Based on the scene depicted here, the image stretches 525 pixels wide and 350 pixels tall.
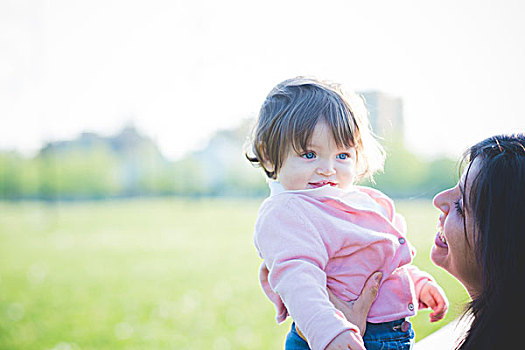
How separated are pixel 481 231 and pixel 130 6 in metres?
7.16

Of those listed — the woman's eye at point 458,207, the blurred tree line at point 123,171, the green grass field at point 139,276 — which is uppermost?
the woman's eye at point 458,207

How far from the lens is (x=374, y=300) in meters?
0.97

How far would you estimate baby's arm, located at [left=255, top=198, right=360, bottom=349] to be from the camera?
79cm

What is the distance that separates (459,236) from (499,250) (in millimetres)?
111

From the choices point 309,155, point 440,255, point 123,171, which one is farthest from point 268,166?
point 123,171

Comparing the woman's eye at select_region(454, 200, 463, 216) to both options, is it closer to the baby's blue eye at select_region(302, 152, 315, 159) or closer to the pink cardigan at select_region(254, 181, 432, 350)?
the pink cardigan at select_region(254, 181, 432, 350)

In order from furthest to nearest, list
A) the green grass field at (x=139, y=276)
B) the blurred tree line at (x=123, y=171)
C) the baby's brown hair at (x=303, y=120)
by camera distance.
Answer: the blurred tree line at (x=123, y=171) < the green grass field at (x=139, y=276) < the baby's brown hair at (x=303, y=120)

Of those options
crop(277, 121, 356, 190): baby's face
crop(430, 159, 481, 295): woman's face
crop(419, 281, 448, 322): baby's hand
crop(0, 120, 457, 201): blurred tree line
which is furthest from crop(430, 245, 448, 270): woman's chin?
crop(0, 120, 457, 201): blurred tree line

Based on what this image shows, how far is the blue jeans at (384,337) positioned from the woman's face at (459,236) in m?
0.15

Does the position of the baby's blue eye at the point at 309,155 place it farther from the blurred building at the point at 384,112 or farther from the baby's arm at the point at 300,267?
the blurred building at the point at 384,112

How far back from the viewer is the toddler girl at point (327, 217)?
0.92 meters

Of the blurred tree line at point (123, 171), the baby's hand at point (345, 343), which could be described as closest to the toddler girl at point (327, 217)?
the baby's hand at point (345, 343)

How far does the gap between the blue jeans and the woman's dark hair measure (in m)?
0.17

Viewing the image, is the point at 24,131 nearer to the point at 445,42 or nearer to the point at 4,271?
the point at 4,271
